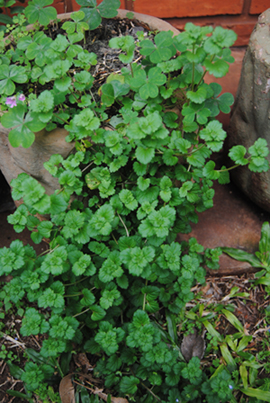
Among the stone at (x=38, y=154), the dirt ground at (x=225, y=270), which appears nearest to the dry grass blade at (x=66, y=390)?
the dirt ground at (x=225, y=270)

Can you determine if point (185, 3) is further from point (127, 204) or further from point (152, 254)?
point (152, 254)

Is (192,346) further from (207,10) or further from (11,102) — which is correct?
(207,10)

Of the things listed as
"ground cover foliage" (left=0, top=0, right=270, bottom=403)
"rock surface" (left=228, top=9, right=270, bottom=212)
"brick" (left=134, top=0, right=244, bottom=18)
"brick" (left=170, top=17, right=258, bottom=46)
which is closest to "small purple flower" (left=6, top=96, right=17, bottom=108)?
"ground cover foliage" (left=0, top=0, right=270, bottom=403)

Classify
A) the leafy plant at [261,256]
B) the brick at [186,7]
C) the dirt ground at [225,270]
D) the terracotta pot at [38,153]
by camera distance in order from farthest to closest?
→ 1. the brick at [186,7]
2. the leafy plant at [261,256]
3. the dirt ground at [225,270]
4. the terracotta pot at [38,153]

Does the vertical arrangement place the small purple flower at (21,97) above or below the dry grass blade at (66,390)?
above

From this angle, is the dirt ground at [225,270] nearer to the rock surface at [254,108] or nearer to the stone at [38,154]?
the rock surface at [254,108]

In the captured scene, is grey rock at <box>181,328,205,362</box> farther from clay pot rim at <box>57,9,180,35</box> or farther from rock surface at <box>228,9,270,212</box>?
clay pot rim at <box>57,9,180,35</box>

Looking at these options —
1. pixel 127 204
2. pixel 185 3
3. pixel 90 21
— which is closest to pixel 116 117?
pixel 127 204

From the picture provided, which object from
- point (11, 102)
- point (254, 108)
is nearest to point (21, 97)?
point (11, 102)
